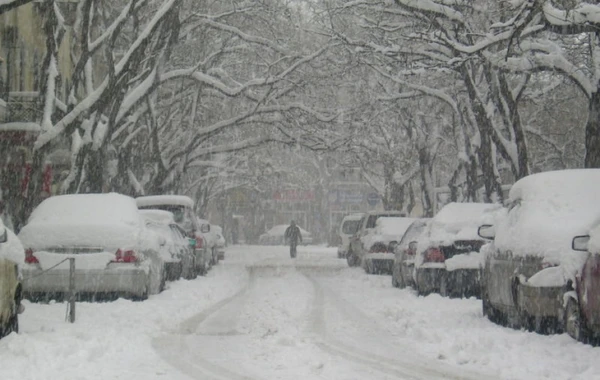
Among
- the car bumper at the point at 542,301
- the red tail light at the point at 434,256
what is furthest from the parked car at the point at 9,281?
the red tail light at the point at 434,256

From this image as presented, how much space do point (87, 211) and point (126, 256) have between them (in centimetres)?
136

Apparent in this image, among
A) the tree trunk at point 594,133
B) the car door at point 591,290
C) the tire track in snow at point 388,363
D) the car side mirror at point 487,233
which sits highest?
the tree trunk at point 594,133

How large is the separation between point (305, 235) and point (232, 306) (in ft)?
165

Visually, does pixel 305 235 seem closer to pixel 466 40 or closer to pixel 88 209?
pixel 466 40

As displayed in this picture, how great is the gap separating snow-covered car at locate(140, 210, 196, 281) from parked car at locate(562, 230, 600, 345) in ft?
30.9

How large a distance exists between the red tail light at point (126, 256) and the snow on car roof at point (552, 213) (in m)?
5.62

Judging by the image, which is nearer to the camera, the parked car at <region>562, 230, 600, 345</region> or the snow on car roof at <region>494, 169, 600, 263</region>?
the parked car at <region>562, 230, 600, 345</region>

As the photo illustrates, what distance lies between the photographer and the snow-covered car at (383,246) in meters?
23.6

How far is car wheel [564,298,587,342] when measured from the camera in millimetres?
9094

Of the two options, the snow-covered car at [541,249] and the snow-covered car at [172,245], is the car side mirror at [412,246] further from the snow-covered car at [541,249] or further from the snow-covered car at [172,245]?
the snow-covered car at [541,249]

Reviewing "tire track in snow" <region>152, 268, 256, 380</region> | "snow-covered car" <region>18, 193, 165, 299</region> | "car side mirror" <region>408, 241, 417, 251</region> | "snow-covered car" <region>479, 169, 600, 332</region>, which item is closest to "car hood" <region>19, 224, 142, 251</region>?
"snow-covered car" <region>18, 193, 165, 299</region>

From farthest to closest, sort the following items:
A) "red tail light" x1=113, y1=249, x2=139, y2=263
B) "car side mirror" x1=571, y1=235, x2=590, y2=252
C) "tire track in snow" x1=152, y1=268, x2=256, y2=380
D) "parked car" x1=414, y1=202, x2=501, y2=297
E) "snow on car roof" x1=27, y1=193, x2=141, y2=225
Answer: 1. "parked car" x1=414, y1=202, x2=501, y2=297
2. "snow on car roof" x1=27, y1=193, x2=141, y2=225
3. "red tail light" x1=113, y1=249, x2=139, y2=263
4. "car side mirror" x1=571, y1=235, x2=590, y2=252
5. "tire track in snow" x1=152, y1=268, x2=256, y2=380

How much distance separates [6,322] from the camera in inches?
375

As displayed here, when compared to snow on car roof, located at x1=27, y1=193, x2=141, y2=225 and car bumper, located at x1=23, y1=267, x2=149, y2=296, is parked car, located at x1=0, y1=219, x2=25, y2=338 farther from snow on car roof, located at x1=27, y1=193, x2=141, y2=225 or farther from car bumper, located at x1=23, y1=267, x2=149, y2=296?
snow on car roof, located at x1=27, y1=193, x2=141, y2=225
